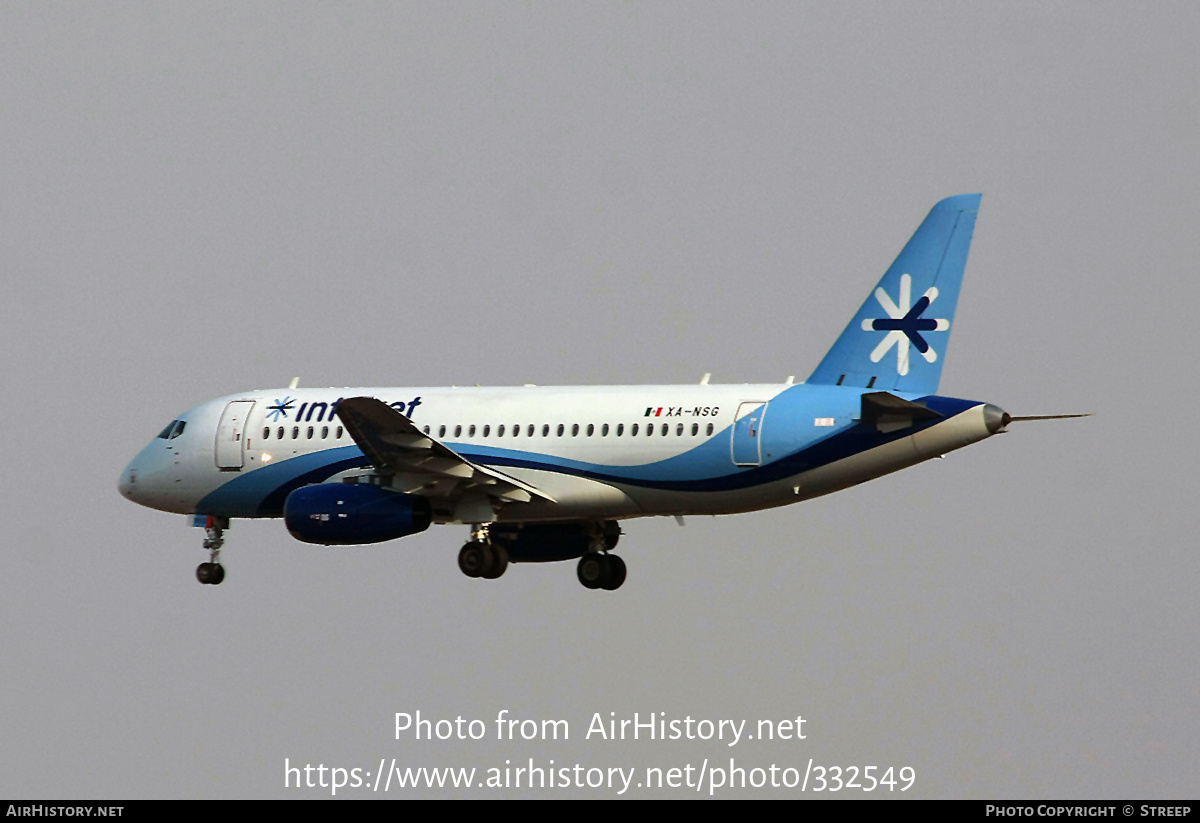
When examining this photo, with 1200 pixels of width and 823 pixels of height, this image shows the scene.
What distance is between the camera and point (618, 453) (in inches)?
1428

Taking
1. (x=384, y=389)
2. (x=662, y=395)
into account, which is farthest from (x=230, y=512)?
(x=662, y=395)

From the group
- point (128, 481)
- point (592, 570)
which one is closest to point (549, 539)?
point (592, 570)

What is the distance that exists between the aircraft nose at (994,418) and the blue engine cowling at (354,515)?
10.8m

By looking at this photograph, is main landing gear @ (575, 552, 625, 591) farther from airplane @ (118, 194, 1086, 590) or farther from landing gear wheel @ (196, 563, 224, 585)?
landing gear wheel @ (196, 563, 224, 585)

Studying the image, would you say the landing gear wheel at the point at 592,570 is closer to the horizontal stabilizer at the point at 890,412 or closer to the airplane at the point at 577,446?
the airplane at the point at 577,446

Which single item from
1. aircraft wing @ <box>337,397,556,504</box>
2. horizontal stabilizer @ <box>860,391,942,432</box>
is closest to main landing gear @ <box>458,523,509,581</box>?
aircraft wing @ <box>337,397,556,504</box>

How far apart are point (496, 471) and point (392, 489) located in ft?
6.65

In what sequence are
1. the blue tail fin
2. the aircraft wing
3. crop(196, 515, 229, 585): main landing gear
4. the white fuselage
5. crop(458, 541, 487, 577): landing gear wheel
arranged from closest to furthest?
1. the white fuselage
2. the blue tail fin
3. the aircraft wing
4. crop(458, 541, 487, 577): landing gear wheel
5. crop(196, 515, 229, 585): main landing gear

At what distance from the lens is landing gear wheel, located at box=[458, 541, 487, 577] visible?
1506 inches

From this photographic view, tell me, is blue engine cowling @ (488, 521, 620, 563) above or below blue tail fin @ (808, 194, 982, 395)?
below

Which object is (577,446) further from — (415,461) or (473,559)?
(473,559)

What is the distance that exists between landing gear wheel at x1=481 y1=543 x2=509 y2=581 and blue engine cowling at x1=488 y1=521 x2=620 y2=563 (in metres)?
1.29

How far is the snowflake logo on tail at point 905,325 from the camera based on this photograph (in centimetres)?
3456

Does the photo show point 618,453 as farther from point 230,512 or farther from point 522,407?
point 230,512
